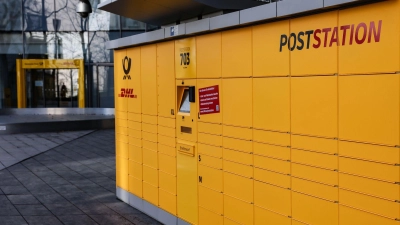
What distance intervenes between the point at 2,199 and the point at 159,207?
3.13 m

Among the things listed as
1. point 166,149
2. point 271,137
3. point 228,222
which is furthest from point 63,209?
point 271,137

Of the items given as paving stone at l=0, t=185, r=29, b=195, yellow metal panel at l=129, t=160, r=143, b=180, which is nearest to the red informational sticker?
yellow metal panel at l=129, t=160, r=143, b=180

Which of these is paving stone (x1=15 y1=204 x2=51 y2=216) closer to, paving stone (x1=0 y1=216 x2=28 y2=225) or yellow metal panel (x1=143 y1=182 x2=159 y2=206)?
paving stone (x1=0 y1=216 x2=28 y2=225)

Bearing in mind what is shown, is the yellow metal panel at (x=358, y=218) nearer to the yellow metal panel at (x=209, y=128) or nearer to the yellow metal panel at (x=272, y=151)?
the yellow metal panel at (x=272, y=151)

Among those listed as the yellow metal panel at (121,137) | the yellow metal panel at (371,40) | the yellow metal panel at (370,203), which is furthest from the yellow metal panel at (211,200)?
the yellow metal panel at (121,137)

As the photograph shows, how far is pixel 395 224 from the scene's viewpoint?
377 centimetres

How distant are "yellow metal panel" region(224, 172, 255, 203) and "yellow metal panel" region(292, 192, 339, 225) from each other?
0.74 meters

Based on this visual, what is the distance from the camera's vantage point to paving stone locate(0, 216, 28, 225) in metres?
7.45

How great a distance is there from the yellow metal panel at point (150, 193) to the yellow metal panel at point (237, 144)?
83.4 inches

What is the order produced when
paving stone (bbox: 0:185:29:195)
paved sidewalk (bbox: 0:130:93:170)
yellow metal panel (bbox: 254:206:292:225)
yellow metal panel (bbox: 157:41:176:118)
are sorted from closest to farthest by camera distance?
yellow metal panel (bbox: 254:206:292:225)
yellow metal panel (bbox: 157:41:176:118)
paving stone (bbox: 0:185:29:195)
paved sidewalk (bbox: 0:130:93:170)

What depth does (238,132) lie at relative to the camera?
5.64 meters

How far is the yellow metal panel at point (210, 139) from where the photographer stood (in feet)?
19.8

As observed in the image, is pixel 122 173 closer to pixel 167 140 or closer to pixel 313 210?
pixel 167 140

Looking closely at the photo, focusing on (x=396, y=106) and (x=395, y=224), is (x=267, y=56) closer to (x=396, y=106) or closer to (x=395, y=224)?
(x=396, y=106)
